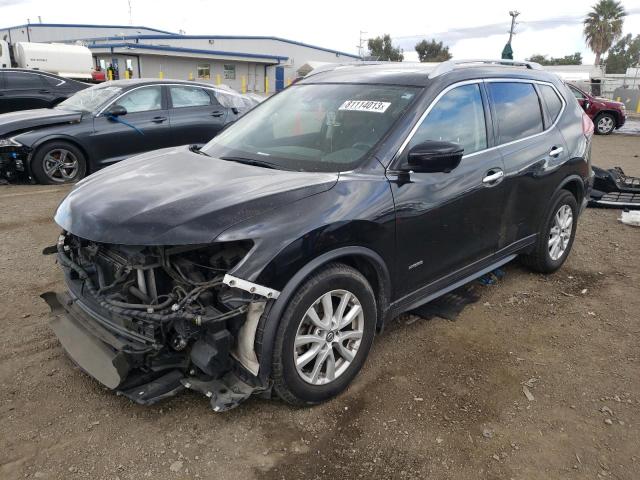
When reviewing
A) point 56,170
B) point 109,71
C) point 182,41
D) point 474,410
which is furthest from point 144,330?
point 182,41

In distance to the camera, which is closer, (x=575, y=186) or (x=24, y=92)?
(x=575, y=186)

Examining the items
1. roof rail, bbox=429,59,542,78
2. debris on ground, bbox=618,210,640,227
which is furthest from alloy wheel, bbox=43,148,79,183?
debris on ground, bbox=618,210,640,227

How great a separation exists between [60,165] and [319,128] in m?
5.86

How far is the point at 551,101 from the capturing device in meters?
4.54

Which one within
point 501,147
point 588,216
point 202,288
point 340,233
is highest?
point 501,147

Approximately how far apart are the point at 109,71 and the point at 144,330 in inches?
988

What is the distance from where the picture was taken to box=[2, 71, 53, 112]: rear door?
1148 centimetres

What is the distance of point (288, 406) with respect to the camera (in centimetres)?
291

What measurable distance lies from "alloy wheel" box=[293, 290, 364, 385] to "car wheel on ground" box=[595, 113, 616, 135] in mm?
19589

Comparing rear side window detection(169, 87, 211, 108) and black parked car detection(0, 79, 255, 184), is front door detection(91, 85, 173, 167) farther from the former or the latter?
rear side window detection(169, 87, 211, 108)

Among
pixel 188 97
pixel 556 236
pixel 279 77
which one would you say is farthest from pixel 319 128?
pixel 279 77

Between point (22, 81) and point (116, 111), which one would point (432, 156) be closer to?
point (116, 111)

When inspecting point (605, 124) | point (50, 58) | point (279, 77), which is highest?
point (50, 58)

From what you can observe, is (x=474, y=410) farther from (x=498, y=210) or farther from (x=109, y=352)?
(x=109, y=352)
